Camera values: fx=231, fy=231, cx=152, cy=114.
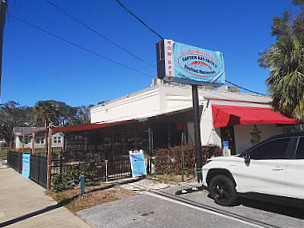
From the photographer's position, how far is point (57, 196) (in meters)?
7.00

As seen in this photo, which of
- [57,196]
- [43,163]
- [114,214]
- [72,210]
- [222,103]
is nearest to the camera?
[114,214]

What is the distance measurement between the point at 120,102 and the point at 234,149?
10.4 m

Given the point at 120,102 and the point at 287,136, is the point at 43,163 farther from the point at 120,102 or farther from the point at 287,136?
the point at 120,102

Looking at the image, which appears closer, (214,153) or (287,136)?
(287,136)

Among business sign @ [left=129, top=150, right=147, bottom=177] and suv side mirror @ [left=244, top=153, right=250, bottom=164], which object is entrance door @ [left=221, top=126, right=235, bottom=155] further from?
suv side mirror @ [left=244, top=153, right=250, bottom=164]

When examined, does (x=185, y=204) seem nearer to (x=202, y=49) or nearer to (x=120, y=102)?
(x=202, y=49)

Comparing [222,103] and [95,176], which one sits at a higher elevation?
[222,103]

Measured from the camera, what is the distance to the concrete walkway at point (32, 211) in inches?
193

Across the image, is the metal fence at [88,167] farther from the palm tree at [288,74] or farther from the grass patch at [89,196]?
the palm tree at [288,74]

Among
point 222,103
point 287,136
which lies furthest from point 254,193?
point 222,103

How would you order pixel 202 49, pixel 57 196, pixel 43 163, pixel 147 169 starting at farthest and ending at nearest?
pixel 147 169, pixel 202 49, pixel 43 163, pixel 57 196

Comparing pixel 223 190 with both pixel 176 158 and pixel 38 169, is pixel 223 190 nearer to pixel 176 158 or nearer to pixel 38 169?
pixel 176 158

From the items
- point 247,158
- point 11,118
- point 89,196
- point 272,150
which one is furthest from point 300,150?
point 11,118

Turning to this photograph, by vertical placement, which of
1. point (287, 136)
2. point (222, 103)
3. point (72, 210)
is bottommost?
point (72, 210)
